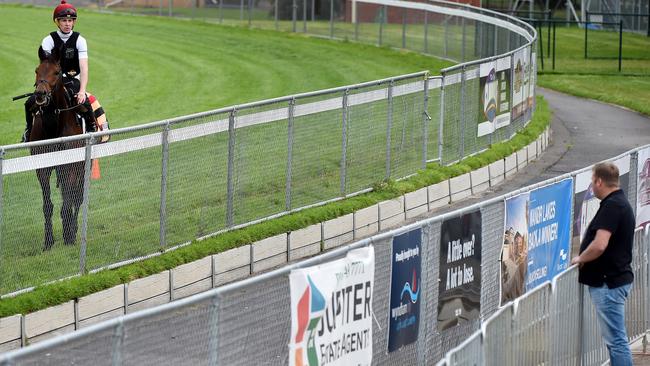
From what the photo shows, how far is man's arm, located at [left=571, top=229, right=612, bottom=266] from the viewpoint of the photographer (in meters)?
10.9

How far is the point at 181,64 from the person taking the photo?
3181cm

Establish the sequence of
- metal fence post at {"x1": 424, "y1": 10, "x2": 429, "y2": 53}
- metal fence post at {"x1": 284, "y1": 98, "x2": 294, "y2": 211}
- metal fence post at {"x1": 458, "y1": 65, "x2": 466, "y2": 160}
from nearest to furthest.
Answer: metal fence post at {"x1": 284, "y1": 98, "x2": 294, "y2": 211} → metal fence post at {"x1": 458, "y1": 65, "x2": 466, "y2": 160} → metal fence post at {"x1": 424, "y1": 10, "x2": 429, "y2": 53}

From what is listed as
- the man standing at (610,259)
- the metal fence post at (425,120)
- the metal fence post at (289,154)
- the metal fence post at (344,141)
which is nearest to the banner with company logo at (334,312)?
the man standing at (610,259)

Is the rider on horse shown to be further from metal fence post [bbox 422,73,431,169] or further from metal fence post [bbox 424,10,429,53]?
metal fence post [bbox 424,10,429,53]

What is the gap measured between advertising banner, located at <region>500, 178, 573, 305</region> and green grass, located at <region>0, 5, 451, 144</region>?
1113cm

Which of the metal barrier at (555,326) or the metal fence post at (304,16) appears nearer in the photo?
the metal barrier at (555,326)

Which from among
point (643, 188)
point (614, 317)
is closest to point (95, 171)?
point (614, 317)

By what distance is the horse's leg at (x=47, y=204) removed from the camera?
12.7 meters

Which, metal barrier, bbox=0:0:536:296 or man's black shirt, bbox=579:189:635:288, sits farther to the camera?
metal barrier, bbox=0:0:536:296

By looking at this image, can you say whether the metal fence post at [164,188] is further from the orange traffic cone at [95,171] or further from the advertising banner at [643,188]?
the advertising banner at [643,188]

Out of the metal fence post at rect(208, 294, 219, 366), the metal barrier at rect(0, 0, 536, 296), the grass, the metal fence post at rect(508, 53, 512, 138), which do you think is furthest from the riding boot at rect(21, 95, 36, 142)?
the metal fence post at rect(508, 53, 512, 138)

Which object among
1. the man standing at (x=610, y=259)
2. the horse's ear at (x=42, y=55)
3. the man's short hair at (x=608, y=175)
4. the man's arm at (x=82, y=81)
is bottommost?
the man standing at (x=610, y=259)

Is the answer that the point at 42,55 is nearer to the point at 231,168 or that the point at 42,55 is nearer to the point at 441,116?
the point at 231,168

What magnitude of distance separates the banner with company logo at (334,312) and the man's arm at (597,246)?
270 cm
